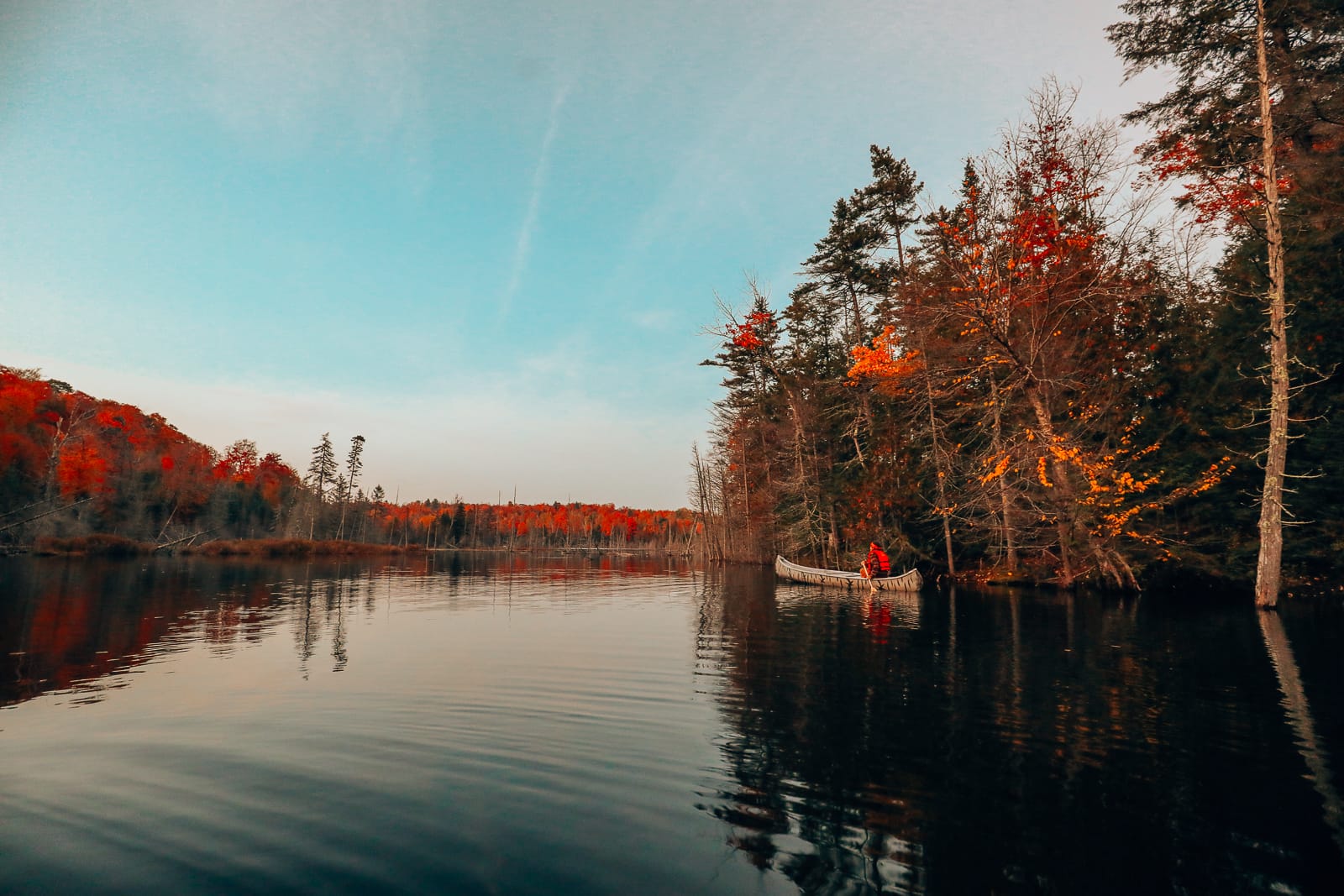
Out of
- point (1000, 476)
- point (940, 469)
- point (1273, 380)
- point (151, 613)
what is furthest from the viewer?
point (940, 469)

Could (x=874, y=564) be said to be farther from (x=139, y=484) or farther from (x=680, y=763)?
(x=139, y=484)

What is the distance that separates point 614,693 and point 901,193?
37305mm

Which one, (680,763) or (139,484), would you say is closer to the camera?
(680,763)

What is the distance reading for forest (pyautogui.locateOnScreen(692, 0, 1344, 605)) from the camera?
19438 mm

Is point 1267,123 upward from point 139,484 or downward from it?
upward

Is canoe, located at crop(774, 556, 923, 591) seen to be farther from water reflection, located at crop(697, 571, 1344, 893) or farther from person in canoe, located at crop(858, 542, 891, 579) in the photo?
water reflection, located at crop(697, 571, 1344, 893)

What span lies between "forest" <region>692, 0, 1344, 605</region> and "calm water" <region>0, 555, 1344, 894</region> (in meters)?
8.11

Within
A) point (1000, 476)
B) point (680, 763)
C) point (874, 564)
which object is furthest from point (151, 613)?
point (1000, 476)

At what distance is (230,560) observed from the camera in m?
54.8

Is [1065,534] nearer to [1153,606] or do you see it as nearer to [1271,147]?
[1153,606]

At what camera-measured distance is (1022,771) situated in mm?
6195

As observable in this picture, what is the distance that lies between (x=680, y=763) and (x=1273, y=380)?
22.4 meters

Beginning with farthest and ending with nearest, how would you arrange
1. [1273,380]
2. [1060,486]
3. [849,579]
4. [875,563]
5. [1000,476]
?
1. [849,579]
2. [875,563]
3. [1000,476]
4. [1060,486]
5. [1273,380]

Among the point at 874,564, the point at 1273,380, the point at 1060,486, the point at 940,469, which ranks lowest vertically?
the point at 874,564
